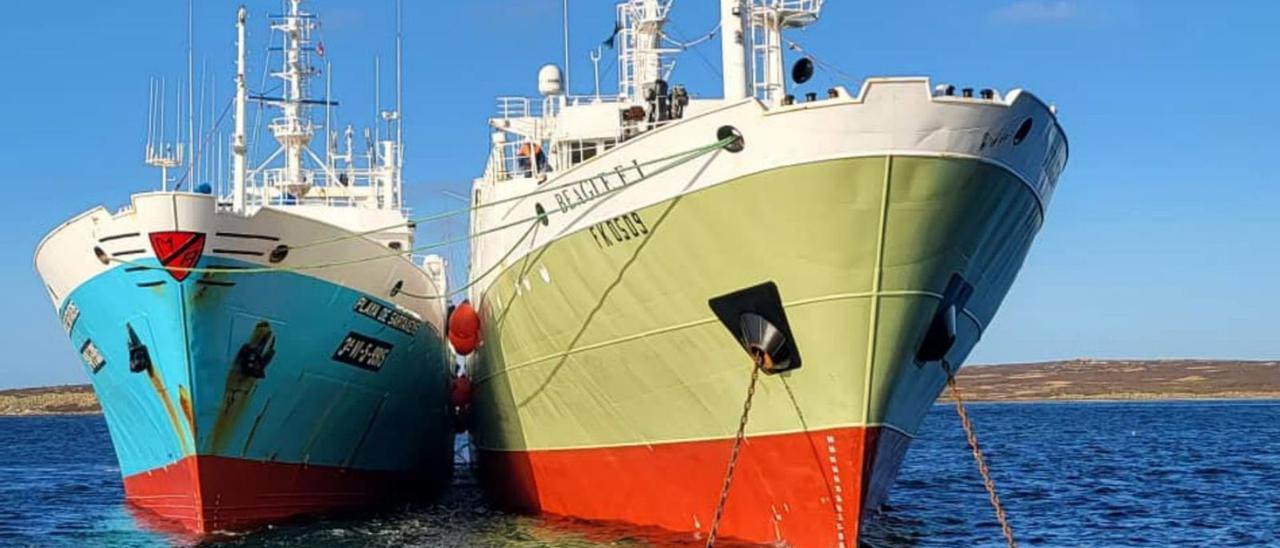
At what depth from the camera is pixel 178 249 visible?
19500mm

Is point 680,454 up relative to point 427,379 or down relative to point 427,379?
down

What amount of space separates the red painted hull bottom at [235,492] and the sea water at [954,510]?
0.42 metres

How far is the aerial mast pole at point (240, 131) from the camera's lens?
2183 cm

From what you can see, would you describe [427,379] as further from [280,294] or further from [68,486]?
[68,486]

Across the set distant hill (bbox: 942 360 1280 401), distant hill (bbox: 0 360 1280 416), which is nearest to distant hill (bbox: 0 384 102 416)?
distant hill (bbox: 0 360 1280 416)

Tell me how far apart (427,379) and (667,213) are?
465 inches

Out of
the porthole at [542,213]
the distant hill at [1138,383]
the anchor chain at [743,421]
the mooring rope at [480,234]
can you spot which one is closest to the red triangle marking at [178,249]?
the mooring rope at [480,234]

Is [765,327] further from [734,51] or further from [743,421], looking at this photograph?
[734,51]

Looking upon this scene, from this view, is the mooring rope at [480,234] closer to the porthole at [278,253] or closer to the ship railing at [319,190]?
the porthole at [278,253]

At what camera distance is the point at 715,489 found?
1748 cm

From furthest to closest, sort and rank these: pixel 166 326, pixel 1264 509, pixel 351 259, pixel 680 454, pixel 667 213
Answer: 1. pixel 1264 509
2. pixel 351 259
3. pixel 166 326
4. pixel 680 454
5. pixel 667 213

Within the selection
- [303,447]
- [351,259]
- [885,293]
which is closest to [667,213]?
[885,293]

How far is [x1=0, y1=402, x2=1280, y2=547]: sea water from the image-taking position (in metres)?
21.4

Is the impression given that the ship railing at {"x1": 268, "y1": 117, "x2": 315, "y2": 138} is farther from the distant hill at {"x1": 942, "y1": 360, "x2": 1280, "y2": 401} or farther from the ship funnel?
the distant hill at {"x1": 942, "y1": 360, "x2": 1280, "y2": 401}
